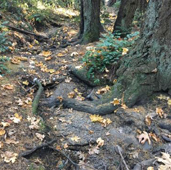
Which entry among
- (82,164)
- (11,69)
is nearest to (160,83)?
(82,164)

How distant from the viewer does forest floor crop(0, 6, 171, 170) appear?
3385 mm

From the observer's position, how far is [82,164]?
3.37m

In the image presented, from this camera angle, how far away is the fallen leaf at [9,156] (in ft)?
10.2

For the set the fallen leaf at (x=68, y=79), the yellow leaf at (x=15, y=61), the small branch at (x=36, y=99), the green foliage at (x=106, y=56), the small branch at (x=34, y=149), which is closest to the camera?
the small branch at (x=34, y=149)

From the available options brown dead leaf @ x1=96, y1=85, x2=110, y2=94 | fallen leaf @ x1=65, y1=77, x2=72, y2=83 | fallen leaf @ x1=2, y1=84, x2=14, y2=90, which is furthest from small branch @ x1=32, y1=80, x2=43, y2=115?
brown dead leaf @ x1=96, y1=85, x2=110, y2=94

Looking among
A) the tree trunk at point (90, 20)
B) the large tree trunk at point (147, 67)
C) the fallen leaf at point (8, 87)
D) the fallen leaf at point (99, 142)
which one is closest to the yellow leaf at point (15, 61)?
the fallen leaf at point (8, 87)

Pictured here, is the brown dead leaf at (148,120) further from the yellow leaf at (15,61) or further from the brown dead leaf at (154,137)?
the yellow leaf at (15,61)

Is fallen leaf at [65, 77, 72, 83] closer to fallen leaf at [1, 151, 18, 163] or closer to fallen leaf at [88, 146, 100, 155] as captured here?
fallen leaf at [88, 146, 100, 155]

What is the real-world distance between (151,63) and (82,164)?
94.8 inches

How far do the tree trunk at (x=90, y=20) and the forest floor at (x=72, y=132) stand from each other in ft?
9.45

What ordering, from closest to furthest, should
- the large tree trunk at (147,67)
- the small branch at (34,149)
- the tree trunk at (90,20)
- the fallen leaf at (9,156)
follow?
the fallen leaf at (9,156), the small branch at (34,149), the large tree trunk at (147,67), the tree trunk at (90,20)

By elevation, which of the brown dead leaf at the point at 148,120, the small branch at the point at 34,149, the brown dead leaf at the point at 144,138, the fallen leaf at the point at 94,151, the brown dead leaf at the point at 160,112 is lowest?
the fallen leaf at the point at 94,151

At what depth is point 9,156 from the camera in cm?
316

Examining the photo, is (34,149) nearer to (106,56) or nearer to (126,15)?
(106,56)
